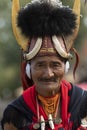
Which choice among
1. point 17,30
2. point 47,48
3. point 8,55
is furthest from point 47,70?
point 8,55

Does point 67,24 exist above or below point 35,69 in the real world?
above

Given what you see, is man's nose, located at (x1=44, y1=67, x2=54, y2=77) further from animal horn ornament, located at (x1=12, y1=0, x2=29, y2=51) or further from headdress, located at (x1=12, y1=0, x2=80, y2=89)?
animal horn ornament, located at (x1=12, y1=0, x2=29, y2=51)

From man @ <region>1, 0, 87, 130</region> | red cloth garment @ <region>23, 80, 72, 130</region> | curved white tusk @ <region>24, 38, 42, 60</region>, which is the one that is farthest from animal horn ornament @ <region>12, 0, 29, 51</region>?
red cloth garment @ <region>23, 80, 72, 130</region>

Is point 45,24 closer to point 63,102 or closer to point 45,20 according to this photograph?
point 45,20

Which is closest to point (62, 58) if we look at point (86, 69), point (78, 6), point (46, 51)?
point (46, 51)

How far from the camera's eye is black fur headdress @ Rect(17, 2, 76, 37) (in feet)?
14.9

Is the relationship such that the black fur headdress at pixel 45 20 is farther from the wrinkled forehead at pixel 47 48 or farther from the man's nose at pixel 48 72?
the man's nose at pixel 48 72

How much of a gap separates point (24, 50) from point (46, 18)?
309 mm

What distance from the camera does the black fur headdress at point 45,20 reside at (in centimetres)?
453

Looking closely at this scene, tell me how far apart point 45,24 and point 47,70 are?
318mm

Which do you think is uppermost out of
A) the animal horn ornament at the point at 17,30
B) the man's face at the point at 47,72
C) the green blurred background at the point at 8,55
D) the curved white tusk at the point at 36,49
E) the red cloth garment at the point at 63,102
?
the animal horn ornament at the point at 17,30

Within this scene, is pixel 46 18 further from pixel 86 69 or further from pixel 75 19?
pixel 86 69

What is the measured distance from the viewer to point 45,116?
15.3 ft

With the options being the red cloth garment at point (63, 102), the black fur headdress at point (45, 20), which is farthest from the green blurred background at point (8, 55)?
the black fur headdress at point (45, 20)
